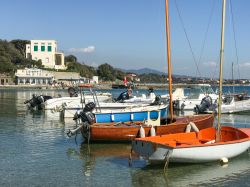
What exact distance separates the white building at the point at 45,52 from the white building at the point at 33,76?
859 inches

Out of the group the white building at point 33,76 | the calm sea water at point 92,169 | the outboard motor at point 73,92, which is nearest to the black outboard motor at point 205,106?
the outboard motor at point 73,92

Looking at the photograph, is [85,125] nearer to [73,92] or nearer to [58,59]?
[73,92]

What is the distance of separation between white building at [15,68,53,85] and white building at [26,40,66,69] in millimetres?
21816

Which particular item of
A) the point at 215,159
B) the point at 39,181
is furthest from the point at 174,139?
the point at 39,181

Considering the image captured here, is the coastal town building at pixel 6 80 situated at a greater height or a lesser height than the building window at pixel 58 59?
lesser

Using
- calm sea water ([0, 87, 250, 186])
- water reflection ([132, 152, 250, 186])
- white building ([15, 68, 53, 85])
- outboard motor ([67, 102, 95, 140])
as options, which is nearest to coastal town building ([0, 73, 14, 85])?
white building ([15, 68, 53, 85])

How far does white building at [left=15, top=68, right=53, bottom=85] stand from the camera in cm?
15888

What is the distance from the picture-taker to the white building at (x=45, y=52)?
183m

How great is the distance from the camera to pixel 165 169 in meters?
16.2

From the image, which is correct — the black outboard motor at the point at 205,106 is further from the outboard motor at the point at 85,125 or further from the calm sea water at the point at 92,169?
the calm sea water at the point at 92,169

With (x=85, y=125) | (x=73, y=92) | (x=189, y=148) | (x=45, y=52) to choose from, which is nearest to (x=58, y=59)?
(x=45, y=52)

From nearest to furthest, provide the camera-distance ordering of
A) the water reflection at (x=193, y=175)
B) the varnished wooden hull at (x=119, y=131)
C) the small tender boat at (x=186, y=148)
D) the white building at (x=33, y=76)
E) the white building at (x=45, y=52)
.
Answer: the water reflection at (x=193, y=175) → the small tender boat at (x=186, y=148) → the varnished wooden hull at (x=119, y=131) → the white building at (x=33, y=76) → the white building at (x=45, y=52)

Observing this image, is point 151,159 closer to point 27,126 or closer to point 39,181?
point 39,181

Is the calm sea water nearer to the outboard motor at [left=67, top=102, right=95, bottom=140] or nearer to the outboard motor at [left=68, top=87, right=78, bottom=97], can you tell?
the outboard motor at [left=67, top=102, right=95, bottom=140]
